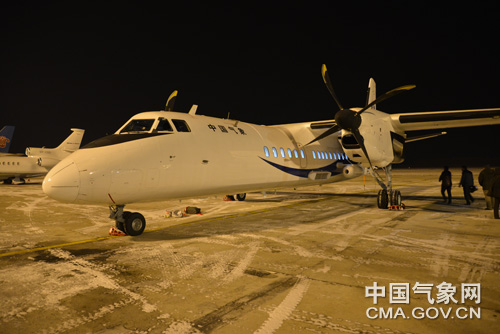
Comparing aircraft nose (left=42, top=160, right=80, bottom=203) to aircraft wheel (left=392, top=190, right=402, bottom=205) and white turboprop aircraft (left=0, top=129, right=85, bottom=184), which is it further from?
white turboprop aircraft (left=0, top=129, right=85, bottom=184)

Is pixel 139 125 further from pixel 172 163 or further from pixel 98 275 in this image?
pixel 98 275

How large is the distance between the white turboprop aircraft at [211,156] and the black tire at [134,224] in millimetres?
24

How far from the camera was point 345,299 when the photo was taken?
4.05 m

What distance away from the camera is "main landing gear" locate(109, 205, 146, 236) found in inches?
306

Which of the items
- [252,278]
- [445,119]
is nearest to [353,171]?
[445,119]

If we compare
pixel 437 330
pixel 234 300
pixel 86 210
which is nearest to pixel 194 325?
pixel 234 300

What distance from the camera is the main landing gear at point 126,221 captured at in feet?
25.5

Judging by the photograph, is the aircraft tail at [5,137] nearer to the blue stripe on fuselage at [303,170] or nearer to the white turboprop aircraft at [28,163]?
the white turboprop aircraft at [28,163]

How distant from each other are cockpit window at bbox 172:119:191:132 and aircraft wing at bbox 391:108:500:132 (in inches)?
318

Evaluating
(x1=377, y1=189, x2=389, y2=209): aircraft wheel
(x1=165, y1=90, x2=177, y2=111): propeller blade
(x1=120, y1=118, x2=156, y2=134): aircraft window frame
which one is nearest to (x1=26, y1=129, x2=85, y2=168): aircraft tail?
(x1=165, y1=90, x2=177, y2=111): propeller blade

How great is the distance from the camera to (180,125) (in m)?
8.45

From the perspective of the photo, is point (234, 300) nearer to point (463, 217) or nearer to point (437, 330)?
point (437, 330)

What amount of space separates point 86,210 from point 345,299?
38.0 feet

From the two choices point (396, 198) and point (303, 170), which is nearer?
point (396, 198)
